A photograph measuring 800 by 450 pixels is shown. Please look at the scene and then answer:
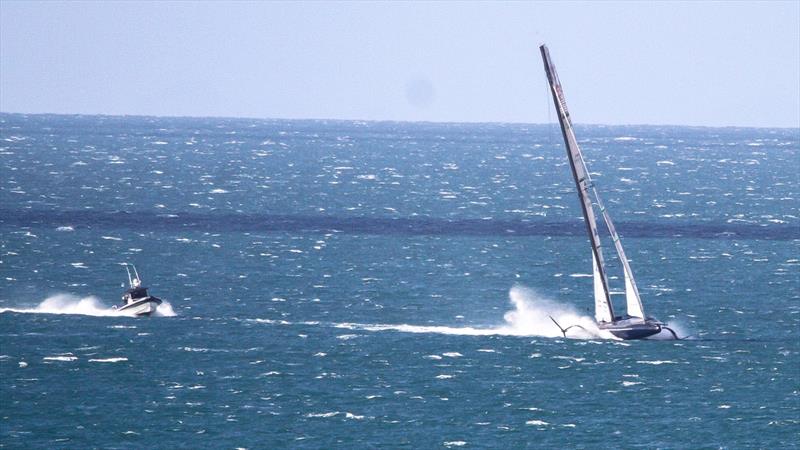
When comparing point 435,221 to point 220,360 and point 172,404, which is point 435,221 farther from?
point 172,404

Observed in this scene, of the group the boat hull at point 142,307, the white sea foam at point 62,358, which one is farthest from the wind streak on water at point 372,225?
the white sea foam at point 62,358

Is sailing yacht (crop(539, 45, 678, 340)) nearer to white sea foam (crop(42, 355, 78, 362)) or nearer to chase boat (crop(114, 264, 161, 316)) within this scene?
chase boat (crop(114, 264, 161, 316))

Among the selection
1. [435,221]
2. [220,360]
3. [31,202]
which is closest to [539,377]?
[220,360]

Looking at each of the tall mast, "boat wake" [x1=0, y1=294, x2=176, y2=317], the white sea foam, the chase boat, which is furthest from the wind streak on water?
the white sea foam

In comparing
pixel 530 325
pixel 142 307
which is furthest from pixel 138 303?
pixel 530 325

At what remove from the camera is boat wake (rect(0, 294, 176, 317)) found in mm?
80375

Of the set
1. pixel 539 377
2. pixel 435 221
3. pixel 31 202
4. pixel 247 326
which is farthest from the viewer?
pixel 31 202

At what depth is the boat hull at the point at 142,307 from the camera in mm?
79688

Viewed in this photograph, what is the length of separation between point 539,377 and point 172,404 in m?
15.2

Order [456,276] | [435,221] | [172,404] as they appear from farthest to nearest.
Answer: [435,221]
[456,276]
[172,404]

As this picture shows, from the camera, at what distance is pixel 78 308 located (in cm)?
8156

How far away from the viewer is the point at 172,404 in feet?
195

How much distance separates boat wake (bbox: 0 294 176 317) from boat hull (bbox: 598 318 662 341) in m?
21.8

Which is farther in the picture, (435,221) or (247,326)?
(435,221)
